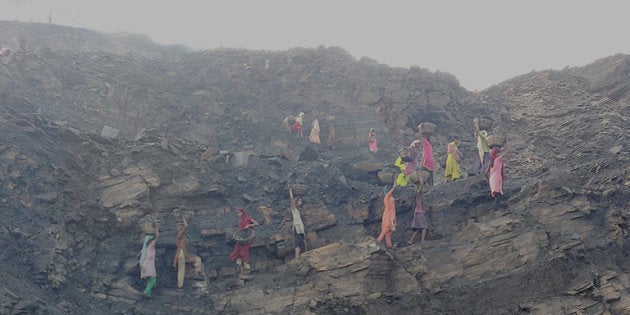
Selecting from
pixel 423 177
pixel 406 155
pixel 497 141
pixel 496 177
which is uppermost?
pixel 497 141

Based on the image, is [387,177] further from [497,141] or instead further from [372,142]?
[497,141]

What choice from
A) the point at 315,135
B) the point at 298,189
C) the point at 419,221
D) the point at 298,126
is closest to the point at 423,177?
the point at 419,221

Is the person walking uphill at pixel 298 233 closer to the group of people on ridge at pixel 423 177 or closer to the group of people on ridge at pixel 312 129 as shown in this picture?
the group of people on ridge at pixel 423 177

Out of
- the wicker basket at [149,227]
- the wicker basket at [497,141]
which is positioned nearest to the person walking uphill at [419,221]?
the wicker basket at [497,141]

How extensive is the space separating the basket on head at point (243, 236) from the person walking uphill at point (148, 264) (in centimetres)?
176

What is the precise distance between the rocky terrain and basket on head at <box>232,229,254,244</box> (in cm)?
50

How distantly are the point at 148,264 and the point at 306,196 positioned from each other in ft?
14.7

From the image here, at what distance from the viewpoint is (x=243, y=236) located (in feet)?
35.8

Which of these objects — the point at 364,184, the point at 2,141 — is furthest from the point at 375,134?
the point at 2,141

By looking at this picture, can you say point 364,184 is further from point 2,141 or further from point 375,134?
point 2,141

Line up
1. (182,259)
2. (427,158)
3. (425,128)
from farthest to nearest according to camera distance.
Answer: (425,128) → (427,158) → (182,259)

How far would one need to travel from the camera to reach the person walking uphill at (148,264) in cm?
986

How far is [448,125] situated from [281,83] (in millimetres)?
7498

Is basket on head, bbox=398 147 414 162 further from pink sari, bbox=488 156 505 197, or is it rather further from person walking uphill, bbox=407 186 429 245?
pink sari, bbox=488 156 505 197
